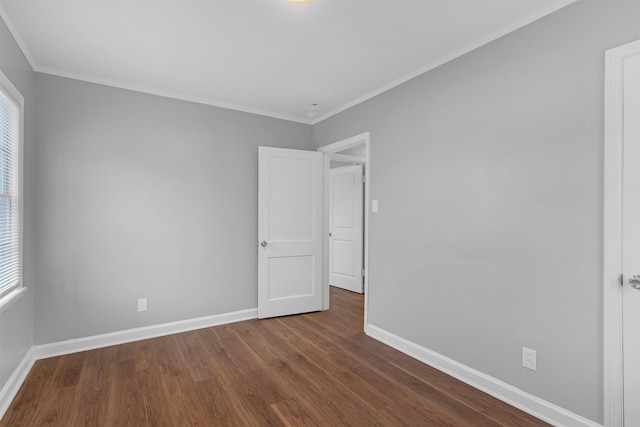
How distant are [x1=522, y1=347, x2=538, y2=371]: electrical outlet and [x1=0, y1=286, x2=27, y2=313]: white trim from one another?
325 centimetres

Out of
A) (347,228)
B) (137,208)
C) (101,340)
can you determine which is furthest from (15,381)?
(347,228)

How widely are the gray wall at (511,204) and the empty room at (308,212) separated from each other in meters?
0.01

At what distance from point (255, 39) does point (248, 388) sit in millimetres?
2493

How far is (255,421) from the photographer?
196cm

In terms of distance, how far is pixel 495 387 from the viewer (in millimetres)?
2234

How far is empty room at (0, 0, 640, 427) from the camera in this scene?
1861 mm

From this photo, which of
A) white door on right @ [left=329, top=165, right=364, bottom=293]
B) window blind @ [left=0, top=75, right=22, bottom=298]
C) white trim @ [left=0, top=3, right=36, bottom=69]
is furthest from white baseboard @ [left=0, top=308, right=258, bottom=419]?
white trim @ [left=0, top=3, right=36, bottom=69]

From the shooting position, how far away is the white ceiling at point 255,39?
199 cm

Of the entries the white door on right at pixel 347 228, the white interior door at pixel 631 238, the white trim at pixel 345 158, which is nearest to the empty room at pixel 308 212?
the white interior door at pixel 631 238

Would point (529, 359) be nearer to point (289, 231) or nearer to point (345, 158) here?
point (289, 231)

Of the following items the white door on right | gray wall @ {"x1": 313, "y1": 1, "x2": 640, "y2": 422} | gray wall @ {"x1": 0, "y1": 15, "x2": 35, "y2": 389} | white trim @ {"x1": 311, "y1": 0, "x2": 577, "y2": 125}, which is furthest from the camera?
the white door on right

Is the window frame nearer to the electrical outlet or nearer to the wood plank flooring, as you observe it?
the wood plank flooring

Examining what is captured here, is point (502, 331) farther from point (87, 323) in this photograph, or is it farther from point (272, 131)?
point (87, 323)

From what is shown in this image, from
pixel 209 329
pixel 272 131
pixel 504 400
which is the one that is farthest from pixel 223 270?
pixel 504 400
